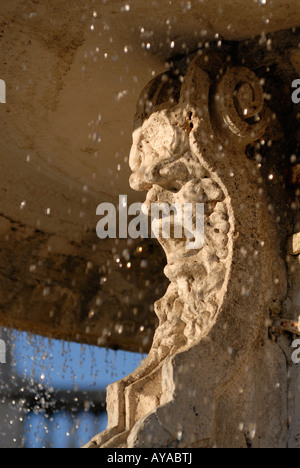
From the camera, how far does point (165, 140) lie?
347cm

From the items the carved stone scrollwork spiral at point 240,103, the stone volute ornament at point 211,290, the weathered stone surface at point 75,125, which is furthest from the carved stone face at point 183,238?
the weathered stone surface at point 75,125

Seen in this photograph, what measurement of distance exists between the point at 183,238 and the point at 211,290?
0.83 ft

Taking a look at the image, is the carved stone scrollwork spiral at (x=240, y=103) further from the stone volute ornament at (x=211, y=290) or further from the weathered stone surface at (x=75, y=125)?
the weathered stone surface at (x=75, y=125)

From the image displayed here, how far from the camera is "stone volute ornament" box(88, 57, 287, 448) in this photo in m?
3.05

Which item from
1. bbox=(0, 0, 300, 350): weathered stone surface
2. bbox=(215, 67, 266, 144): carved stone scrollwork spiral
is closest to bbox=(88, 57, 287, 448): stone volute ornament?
bbox=(215, 67, 266, 144): carved stone scrollwork spiral

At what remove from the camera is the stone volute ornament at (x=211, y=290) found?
3.05m

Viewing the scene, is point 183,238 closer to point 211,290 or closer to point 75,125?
point 211,290

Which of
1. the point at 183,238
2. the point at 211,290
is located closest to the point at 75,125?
the point at 183,238

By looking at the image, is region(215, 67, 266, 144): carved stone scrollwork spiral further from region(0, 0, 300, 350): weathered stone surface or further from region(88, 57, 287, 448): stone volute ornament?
region(0, 0, 300, 350): weathered stone surface

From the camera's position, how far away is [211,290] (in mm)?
3264

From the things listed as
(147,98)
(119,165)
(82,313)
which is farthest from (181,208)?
(82,313)

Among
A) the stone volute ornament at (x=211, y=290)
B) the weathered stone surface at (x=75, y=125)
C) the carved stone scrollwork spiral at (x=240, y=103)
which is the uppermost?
the weathered stone surface at (x=75, y=125)

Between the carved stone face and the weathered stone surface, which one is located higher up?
the weathered stone surface

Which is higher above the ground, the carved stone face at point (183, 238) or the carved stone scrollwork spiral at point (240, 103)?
the carved stone scrollwork spiral at point (240, 103)
